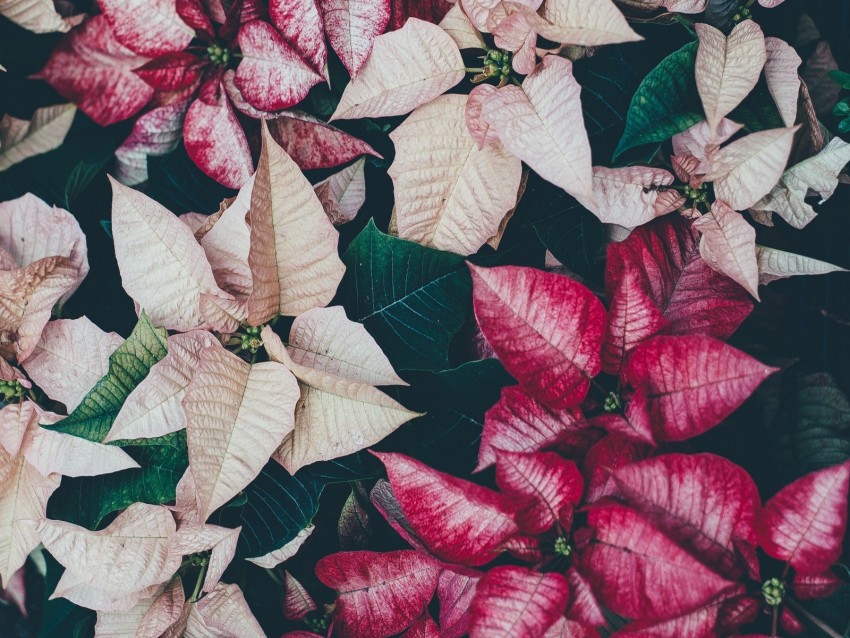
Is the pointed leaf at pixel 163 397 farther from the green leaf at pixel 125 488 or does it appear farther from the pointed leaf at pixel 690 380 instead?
the pointed leaf at pixel 690 380

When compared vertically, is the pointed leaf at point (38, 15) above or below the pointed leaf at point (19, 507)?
above

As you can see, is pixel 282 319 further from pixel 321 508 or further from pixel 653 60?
pixel 653 60

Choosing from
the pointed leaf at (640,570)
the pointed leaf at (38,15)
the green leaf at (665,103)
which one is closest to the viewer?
the pointed leaf at (640,570)

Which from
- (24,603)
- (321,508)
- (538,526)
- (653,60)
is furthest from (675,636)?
(24,603)

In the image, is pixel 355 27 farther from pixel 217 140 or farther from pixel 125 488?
pixel 125 488

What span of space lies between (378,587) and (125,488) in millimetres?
267

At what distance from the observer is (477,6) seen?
2.04 ft

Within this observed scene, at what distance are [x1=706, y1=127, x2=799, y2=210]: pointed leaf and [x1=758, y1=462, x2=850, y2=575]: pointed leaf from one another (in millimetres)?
233

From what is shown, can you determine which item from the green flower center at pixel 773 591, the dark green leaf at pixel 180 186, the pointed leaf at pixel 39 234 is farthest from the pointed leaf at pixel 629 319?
the pointed leaf at pixel 39 234

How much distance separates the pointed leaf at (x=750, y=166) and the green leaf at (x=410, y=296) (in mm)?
240

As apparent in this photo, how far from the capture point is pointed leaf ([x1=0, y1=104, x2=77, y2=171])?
2.52 ft

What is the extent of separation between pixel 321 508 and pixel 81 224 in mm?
417

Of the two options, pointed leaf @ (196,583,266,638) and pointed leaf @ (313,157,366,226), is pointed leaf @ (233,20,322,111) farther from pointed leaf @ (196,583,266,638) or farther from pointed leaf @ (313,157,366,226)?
pointed leaf @ (196,583,266,638)

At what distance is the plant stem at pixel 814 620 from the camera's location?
1.84 feet
